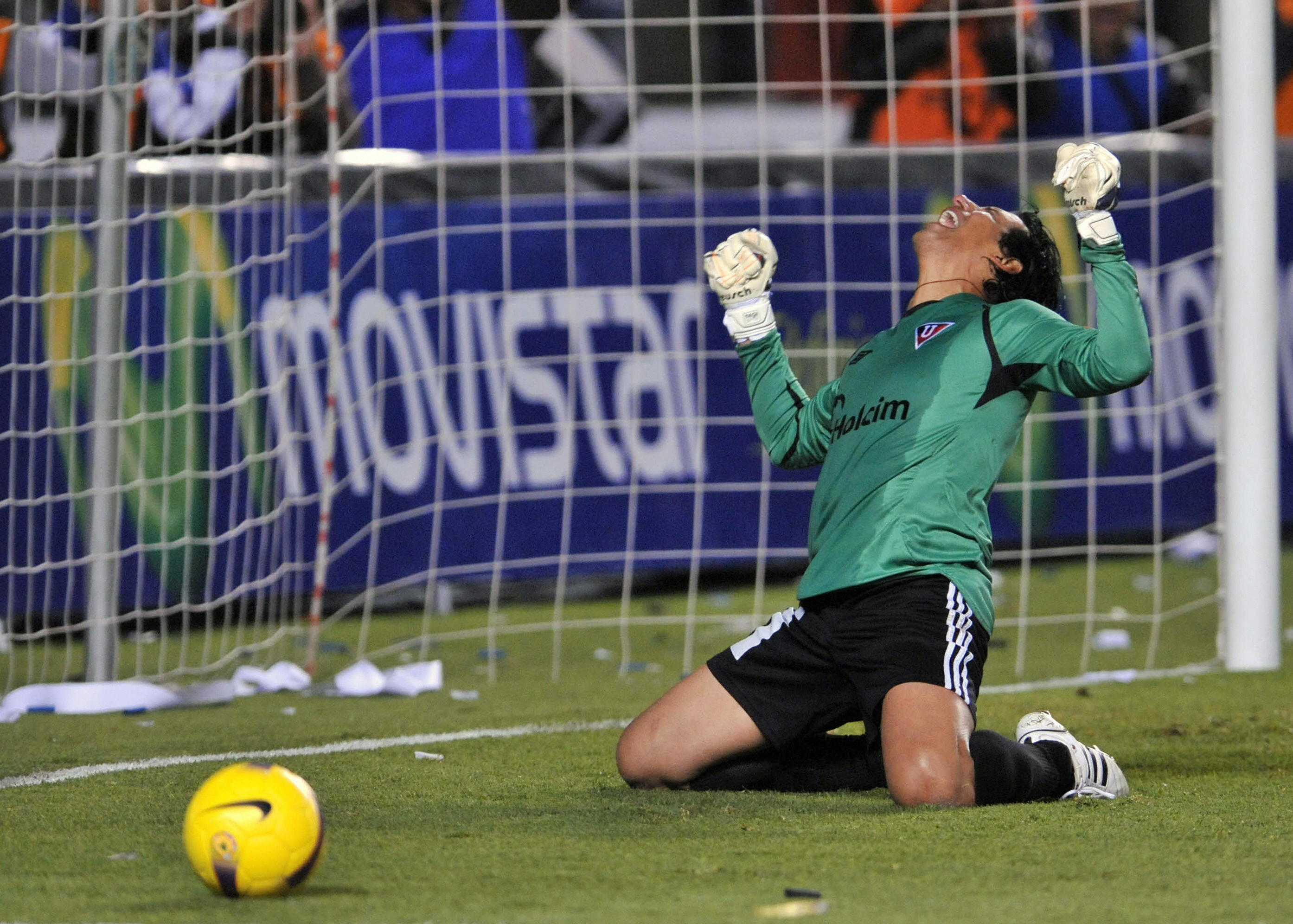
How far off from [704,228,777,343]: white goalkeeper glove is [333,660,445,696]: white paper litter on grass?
80.5 inches

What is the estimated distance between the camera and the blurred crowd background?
6406mm

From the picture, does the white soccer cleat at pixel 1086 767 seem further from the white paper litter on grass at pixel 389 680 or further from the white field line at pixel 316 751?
the white paper litter on grass at pixel 389 680

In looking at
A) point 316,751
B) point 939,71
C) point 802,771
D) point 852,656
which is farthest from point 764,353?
point 939,71

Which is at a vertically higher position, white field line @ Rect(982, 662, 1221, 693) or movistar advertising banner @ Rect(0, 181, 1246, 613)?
movistar advertising banner @ Rect(0, 181, 1246, 613)

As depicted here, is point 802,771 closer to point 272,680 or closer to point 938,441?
point 938,441

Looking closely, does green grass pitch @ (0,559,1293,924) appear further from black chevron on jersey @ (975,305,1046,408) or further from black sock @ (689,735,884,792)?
black chevron on jersey @ (975,305,1046,408)

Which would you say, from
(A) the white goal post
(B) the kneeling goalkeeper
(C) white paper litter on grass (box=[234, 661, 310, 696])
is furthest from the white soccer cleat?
(C) white paper litter on grass (box=[234, 661, 310, 696])

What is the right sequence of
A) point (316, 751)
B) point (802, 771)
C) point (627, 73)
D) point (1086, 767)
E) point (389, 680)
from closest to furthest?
point (1086, 767) → point (802, 771) → point (316, 751) → point (389, 680) → point (627, 73)

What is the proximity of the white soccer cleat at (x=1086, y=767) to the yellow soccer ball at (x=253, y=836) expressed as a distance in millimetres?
1599

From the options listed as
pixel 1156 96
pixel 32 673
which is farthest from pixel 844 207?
pixel 32 673

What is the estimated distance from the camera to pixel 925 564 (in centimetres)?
354

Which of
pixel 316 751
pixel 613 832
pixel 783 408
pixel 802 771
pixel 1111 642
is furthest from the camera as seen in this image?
Answer: pixel 1111 642

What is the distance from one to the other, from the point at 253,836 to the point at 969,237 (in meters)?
2.06

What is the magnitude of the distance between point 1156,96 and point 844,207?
2389 millimetres
